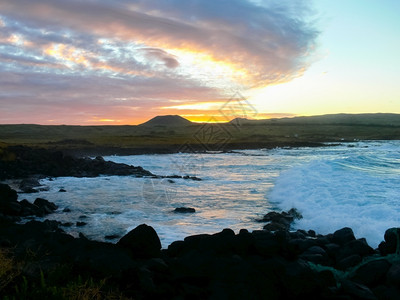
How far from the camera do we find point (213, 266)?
18.7 feet

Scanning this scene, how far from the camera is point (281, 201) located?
17.0 meters

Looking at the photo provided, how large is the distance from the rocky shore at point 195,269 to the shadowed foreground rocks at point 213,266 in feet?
0.04

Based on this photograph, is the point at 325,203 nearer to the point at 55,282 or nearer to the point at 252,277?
the point at 252,277

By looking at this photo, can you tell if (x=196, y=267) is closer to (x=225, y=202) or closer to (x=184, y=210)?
(x=184, y=210)

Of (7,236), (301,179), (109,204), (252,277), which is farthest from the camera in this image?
(301,179)

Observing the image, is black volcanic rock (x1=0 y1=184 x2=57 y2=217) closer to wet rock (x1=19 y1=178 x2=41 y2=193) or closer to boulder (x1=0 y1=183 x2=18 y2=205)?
boulder (x1=0 y1=183 x2=18 y2=205)

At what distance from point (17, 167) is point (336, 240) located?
2781 cm

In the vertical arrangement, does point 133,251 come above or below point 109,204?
above

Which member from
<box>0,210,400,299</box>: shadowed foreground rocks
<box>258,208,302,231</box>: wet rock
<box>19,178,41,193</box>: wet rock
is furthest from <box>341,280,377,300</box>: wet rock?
<box>19,178,41,193</box>: wet rock

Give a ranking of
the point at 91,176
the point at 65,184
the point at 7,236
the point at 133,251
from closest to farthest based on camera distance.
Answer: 1. the point at 133,251
2. the point at 7,236
3. the point at 65,184
4. the point at 91,176

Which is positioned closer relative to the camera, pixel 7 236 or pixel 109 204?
pixel 7 236

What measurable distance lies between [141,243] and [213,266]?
1725mm

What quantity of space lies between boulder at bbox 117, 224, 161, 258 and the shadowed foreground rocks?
0.02 meters

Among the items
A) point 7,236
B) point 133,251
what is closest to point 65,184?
point 7,236
